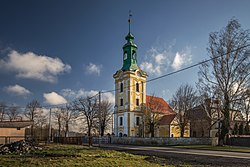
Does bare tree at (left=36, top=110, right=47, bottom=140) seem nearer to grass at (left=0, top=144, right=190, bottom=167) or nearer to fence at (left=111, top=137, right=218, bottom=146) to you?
fence at (left=111, top=137, right=218, bottom=146)

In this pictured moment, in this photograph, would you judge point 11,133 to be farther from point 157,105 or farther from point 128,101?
point 157,105

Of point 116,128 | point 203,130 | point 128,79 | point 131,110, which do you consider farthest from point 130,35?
point 203,130

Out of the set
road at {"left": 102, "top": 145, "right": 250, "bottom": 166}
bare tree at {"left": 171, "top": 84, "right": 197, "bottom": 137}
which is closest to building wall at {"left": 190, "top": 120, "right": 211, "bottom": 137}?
bare tree at {"left": 171, "top": 84, "right": 197, "bottom": 137}

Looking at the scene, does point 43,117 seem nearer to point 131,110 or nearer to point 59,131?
point 59,131

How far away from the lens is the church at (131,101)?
5622 centimetres

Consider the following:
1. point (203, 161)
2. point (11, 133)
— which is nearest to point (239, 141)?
point (203, 161)

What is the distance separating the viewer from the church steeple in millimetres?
58656

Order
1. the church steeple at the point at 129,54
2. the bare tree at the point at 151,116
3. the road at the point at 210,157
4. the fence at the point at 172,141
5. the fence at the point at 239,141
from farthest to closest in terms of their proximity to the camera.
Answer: the church steeple at the point at 129,54 → the bare tree at the point at 151,116 → the fence at the point at 172,141 → the fence at the point at 239,141 → the road at the point at 210,157

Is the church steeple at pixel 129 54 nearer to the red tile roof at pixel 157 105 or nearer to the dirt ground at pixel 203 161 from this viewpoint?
the red tile roof at pixel 157 105

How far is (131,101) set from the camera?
56.7 metres

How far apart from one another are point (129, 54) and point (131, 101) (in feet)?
36.2

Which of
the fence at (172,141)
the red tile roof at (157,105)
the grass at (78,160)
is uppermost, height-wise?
the red tile roof at (157,105)

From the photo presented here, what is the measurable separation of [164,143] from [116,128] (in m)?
21.6

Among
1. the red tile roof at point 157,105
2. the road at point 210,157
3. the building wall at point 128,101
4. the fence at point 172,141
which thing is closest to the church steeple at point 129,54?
the building wall at point 128,101
